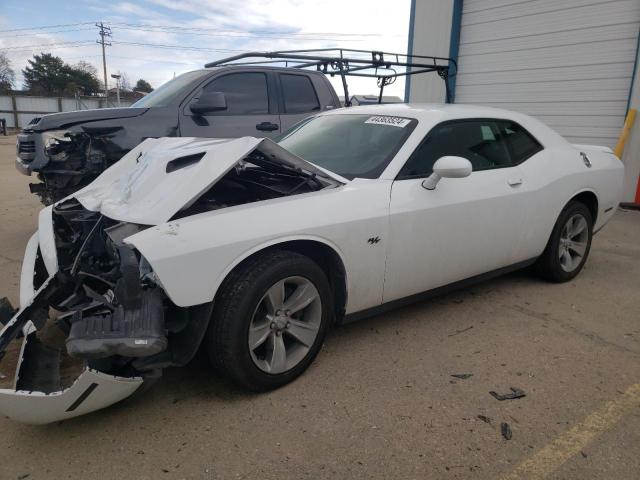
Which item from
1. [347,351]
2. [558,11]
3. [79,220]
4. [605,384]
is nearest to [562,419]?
[605,384]

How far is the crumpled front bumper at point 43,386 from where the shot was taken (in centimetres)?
205

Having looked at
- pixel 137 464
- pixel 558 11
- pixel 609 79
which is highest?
pixel 558 11

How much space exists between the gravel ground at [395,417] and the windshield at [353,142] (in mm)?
1120

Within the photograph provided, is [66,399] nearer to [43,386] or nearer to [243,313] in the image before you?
[43,386]

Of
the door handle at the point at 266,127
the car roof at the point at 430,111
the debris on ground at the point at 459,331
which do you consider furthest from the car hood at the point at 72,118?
the debris on ground at the point at 459,331

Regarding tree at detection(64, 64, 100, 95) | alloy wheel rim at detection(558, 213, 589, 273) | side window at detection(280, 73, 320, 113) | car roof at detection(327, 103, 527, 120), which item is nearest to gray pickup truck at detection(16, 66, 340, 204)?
side window at detection(280, 73, 320, 113)

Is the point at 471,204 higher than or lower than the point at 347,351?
higher

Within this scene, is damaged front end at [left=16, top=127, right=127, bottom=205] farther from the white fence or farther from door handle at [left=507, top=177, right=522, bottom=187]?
the white fence

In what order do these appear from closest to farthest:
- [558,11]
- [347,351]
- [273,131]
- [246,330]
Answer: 1. [246,330]
2. [347,351]
3. [273,131]
4. [558,11]

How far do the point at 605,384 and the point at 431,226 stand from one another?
1314mm

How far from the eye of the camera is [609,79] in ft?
27.9

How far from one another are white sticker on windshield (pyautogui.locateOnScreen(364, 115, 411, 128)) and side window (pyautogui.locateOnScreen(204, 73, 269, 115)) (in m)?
2.86

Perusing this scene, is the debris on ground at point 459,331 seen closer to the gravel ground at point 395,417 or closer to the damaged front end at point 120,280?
the gravel ground at point 395,417

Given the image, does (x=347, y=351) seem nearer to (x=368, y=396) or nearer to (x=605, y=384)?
(x=368, y=396)
